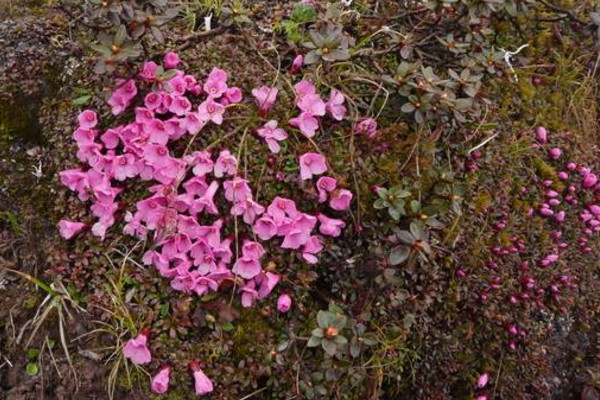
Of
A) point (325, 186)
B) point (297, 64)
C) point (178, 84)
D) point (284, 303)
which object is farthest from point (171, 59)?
point (284, 303)

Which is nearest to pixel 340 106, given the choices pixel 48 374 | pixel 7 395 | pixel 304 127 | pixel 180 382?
pixel 304 127

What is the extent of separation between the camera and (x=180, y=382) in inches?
108

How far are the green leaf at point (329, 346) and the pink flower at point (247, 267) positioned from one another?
413 millimetres

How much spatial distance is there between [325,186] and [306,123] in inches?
12.2

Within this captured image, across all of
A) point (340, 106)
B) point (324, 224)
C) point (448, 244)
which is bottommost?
point (448, 244)

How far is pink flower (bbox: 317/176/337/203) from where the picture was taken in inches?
115

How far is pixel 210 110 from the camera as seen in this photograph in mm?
3000

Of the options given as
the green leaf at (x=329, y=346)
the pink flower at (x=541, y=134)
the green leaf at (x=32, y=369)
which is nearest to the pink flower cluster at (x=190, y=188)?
the green leaf at (x=329, y=346)

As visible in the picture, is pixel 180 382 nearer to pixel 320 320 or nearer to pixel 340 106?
pixel 320 320

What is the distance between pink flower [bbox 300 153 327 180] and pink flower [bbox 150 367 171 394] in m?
1.02

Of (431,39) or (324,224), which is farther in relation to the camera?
(431,39)

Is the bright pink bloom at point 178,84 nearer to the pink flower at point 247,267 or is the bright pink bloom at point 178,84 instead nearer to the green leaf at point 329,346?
the pink flower at point 247,267

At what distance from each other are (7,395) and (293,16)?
2.28m

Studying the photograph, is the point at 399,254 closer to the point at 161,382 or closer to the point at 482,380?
the point at 482,380
